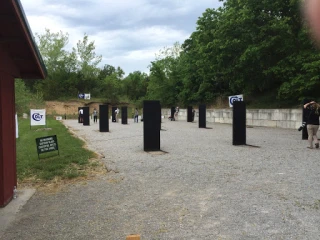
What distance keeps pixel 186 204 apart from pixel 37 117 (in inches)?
708

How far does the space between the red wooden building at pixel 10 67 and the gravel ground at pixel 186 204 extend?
0.66m

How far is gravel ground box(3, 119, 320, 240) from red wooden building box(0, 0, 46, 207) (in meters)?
0.66

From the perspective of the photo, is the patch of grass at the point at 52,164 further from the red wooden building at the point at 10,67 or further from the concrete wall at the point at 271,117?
the concrete wall at the point at 271,117

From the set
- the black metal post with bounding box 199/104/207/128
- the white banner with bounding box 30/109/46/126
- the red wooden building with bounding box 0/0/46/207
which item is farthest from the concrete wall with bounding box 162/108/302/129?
the red wooden building with bounding box 0/0/46/207

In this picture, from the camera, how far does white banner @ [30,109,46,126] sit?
2081cm

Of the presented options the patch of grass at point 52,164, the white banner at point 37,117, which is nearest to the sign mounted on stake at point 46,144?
the patch of grass at point 52,164

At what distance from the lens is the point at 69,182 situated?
7305mm

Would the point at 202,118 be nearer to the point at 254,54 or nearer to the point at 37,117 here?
the point at 254,54

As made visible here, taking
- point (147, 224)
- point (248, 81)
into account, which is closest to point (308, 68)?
point (248, 81)

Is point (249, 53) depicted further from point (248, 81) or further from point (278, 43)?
point (248, 81)

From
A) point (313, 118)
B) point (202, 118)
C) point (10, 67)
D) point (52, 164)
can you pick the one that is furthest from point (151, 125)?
point (202, 118)

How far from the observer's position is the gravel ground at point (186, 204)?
4289mm

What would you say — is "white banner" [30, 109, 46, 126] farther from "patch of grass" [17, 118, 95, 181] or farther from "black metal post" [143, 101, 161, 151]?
"black metal post" [143, 101, 161, 151]

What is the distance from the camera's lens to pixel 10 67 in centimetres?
587
